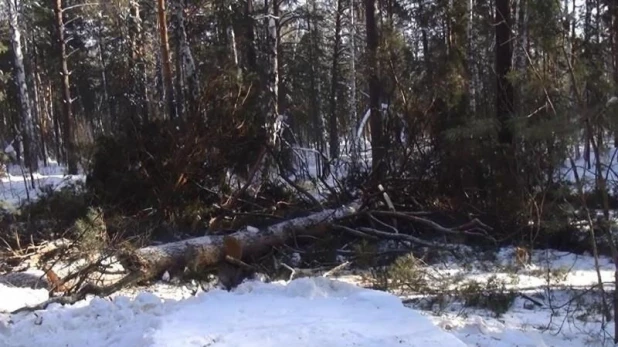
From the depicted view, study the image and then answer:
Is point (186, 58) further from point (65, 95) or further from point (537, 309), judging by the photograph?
point (65, 95)

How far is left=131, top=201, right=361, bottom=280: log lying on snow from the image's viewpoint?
7.77m

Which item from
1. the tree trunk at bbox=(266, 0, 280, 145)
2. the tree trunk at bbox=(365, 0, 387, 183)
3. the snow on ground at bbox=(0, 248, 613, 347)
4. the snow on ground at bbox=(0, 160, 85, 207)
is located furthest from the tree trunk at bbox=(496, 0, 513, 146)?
the snow on ground at bbox=(0, 160, 85, 207)

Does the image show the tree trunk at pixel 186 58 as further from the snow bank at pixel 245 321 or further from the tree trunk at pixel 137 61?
the tree trunk at pixel 137 61

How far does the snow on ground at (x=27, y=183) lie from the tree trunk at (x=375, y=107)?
587 cm

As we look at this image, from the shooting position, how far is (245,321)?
485 cm

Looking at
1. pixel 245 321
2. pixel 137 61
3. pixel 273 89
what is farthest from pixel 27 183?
pixel 245 321

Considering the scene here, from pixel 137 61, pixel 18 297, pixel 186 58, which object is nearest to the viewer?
pixel 18 297

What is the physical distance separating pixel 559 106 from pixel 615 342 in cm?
200

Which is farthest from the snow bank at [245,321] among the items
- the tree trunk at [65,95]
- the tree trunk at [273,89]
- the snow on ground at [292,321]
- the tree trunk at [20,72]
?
the tree trunk at [20,72]

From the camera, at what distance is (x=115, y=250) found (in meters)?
7.42

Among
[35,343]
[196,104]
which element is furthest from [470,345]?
[196,104]

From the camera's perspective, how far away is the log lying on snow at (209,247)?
777 cm

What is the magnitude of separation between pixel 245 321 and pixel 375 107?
875 cm

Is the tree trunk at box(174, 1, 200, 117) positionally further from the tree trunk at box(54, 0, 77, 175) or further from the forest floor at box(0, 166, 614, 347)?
the forest floor at box(0, 166, 614, 347)
